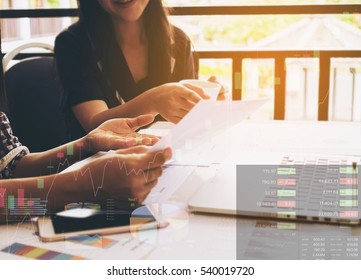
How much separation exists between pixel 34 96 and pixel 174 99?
412 millimetres

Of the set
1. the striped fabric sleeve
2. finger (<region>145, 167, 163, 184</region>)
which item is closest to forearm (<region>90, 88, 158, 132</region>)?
the striped fabric sleeve

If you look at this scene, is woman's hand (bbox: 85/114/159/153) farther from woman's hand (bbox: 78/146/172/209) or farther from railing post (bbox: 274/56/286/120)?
railing post (bbox: 274/56/286/120)

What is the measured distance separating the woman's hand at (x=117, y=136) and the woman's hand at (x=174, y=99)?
29mm

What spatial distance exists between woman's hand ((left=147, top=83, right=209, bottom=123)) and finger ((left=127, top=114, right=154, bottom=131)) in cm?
2

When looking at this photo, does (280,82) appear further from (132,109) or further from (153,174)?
(153,174)

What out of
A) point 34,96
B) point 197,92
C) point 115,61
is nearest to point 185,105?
point 197,92

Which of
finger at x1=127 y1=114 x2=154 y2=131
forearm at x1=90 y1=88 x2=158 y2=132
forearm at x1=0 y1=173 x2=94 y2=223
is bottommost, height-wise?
forearm at x1=0 y1=173 x2=94 y2=223

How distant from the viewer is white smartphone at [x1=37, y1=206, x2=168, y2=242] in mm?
467

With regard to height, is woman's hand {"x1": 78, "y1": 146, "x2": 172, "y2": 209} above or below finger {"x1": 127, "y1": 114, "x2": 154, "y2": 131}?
below

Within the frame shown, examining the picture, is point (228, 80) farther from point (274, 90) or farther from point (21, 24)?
point (21, 24)

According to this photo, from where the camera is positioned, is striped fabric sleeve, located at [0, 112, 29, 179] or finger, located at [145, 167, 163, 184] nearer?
finger, located at [145, 167, 163, 184]

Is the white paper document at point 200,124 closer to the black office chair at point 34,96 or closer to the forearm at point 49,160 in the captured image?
the forearm at point 49,160

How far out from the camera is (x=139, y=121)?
0.76 m
